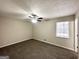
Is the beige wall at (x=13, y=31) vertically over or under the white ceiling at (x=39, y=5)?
under

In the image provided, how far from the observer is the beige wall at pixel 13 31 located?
17.0 feet

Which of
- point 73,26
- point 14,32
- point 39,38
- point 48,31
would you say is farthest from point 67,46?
point 14,32

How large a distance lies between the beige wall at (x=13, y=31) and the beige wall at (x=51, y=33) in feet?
2.92

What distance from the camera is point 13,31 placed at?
615 centimetres

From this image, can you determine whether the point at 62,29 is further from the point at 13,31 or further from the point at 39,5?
the point at 13,31

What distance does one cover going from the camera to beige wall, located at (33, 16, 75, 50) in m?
4.59

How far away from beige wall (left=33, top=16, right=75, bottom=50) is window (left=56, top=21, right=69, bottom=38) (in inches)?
9.3

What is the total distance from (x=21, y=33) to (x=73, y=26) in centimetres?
450

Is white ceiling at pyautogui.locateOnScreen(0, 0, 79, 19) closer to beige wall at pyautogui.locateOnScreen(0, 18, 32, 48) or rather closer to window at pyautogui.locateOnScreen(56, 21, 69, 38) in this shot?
window at pyautogui.locateOnScreen(56, 21, 69, 38)

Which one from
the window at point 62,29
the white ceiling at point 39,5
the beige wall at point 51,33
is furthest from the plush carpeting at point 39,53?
the white ceiling at point 39,5

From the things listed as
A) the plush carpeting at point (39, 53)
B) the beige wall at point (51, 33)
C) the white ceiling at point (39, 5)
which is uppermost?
the white ceiling at point (39, 5)

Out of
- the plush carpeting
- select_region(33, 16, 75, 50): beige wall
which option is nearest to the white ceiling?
select_region(33, 16, 75, 50): beige wall

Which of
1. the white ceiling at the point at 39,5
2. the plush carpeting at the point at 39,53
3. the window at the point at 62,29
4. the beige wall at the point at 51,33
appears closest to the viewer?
the white ceiling at the point at 39,5

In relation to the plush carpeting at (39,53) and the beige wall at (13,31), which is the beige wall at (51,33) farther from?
the beige wall at (13,31)
